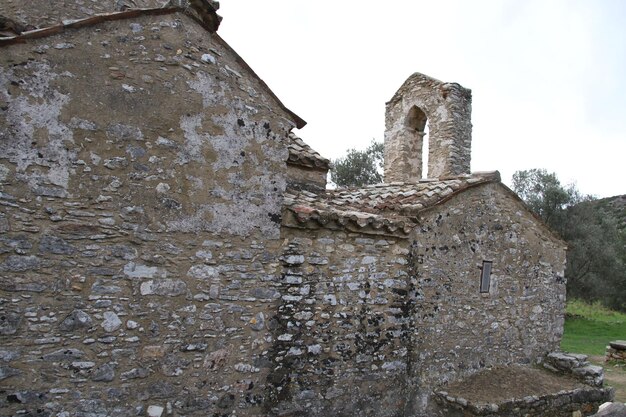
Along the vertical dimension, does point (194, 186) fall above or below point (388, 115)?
below

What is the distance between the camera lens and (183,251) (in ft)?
15.6

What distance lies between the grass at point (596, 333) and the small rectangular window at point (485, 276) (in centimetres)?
448

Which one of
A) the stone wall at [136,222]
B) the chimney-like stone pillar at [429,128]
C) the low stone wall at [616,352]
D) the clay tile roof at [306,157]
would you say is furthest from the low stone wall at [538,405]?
the low stone wall at [616,352]

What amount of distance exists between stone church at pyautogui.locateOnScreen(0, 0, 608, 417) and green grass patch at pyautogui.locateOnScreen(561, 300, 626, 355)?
32.9 ft

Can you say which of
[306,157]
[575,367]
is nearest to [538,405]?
[575,367]

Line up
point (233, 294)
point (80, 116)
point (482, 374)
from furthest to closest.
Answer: point (482, 374) < point (233, 294) < point (80, 116)

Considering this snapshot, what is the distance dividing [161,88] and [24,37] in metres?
1.23

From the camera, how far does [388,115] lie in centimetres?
1080

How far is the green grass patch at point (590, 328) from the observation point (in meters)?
14.9

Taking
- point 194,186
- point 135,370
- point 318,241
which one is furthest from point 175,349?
point 318,241

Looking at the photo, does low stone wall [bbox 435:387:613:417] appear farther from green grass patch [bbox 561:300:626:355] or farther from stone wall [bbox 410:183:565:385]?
green grass patch [bbox 561:300:626:355]

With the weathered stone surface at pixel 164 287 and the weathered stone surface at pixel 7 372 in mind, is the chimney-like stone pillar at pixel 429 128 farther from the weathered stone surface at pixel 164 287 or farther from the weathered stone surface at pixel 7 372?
the weathered stone surface at pixel 7 372

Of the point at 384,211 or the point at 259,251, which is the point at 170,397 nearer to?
the point at 259,251

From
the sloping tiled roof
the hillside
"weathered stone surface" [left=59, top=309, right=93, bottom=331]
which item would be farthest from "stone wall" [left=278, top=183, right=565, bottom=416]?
the hillside
